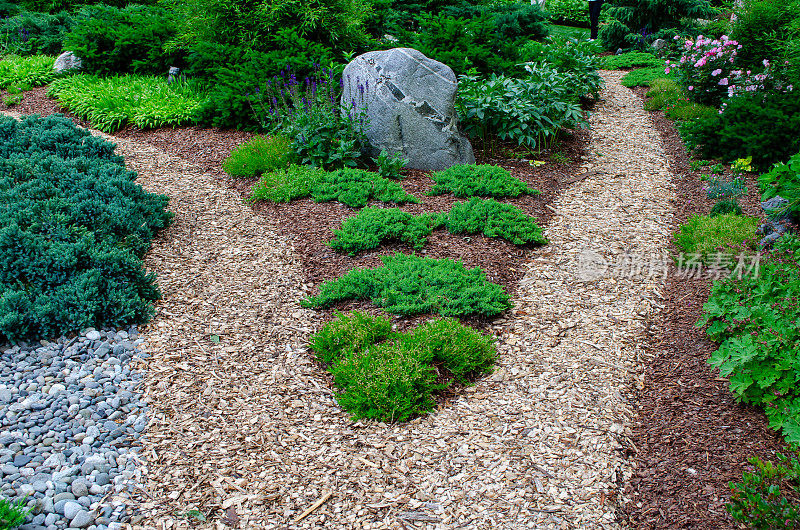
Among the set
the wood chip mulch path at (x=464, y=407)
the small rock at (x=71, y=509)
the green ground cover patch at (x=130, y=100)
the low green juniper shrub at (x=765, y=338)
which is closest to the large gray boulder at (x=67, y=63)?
the green ground cover patch at (x=130, y=100)

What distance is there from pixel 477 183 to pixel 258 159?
2.65 m

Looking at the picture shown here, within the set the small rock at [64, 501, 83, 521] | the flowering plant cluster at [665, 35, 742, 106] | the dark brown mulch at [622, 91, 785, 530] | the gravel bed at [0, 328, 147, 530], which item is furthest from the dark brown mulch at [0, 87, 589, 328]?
the flowering plant cluster at [665, 35, 742, 106]

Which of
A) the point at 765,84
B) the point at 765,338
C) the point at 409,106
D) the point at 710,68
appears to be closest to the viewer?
the point at 765,338

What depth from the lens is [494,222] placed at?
5.20 m

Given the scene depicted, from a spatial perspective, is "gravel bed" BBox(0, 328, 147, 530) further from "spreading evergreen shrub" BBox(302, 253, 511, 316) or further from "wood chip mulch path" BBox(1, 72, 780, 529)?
"spreading evergreen shrub" BBox(302, 253, 511, 316)

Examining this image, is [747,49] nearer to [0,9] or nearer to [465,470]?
[465,470]

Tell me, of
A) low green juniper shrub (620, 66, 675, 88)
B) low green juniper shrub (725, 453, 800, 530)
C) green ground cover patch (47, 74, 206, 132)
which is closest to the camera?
low green juniper shrub (725, 453, 800, 530)

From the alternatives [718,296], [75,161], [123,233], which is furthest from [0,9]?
[718,296]

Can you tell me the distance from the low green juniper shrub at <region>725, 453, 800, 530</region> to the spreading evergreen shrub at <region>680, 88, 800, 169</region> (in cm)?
485

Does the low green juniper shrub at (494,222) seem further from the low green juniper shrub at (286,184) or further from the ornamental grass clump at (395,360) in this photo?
the low green juniper shrub at (286,184)

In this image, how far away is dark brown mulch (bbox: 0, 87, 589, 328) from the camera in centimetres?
477

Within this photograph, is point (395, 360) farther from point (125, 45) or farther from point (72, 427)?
point (125, 45)

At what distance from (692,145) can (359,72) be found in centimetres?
451

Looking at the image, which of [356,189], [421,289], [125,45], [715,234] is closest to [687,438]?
[421,289]
